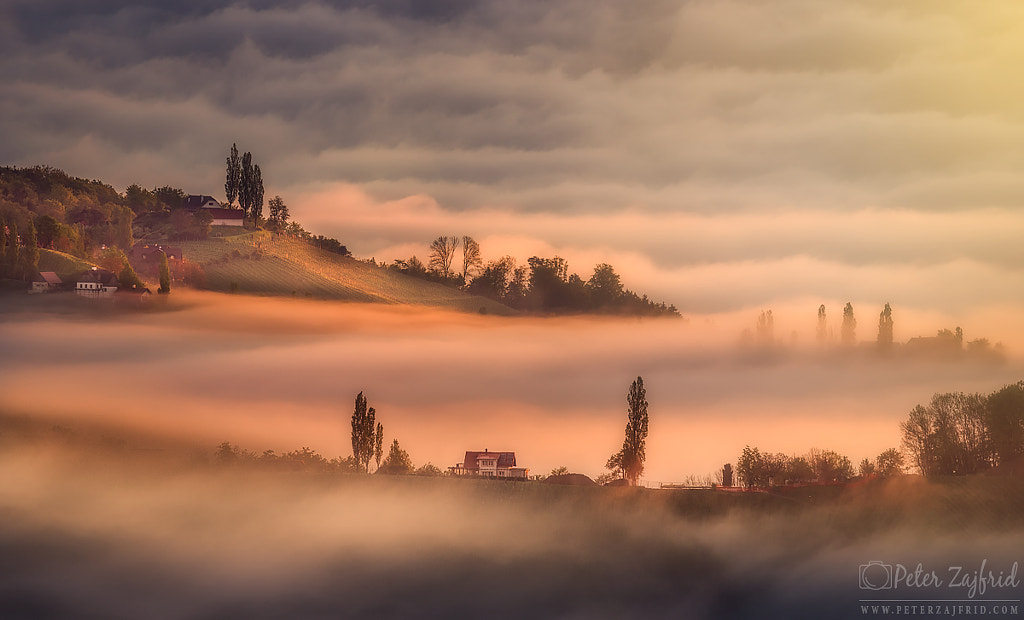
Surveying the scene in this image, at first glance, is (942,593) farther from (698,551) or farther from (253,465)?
(253,465)

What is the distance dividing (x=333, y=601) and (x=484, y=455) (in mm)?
28138

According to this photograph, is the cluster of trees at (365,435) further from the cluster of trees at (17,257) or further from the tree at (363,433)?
the cluster of trees at (17,257)

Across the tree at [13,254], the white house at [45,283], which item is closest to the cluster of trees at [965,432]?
the white house at [45,283]

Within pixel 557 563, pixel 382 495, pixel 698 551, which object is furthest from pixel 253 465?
pixel 698 551

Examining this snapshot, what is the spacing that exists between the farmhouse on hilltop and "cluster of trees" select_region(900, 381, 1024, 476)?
5485 centimetres

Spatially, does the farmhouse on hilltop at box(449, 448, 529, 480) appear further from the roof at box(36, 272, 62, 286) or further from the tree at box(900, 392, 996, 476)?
the roof at box(36, 272, 62, 286)

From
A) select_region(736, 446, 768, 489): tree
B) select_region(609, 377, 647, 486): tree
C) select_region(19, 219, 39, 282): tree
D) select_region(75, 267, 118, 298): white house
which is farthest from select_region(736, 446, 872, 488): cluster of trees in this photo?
select_region(19, 219, 39, 282): tree

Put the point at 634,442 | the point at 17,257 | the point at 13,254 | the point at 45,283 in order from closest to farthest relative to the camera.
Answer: the point at 634,442 < the point at 45,283 < the point at 13,254 < the point at 17,257

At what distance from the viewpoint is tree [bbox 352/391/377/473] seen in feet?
537

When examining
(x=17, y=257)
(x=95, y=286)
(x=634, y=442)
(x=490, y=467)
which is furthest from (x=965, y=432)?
(x=17, y=257)

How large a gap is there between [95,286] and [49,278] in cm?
761

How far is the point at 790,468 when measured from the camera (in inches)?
6860

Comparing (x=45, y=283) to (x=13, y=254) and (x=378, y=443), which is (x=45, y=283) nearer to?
(x=13, y=254)

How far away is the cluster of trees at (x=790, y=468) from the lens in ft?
561
